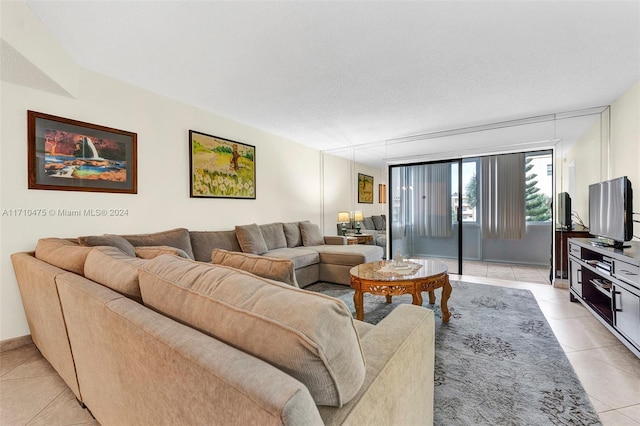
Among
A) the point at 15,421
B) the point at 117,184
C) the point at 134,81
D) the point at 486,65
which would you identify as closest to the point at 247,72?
the point at 134,81

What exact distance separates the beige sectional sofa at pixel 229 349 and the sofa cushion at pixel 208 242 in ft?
5.89

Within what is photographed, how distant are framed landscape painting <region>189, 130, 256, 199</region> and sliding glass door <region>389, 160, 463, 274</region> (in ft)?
9.15

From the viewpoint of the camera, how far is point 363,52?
2355 millimetres

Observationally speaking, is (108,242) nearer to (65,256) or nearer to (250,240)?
(65,256)

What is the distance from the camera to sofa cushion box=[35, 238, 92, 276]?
1.56m

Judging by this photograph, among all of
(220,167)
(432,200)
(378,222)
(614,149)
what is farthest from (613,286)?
(378,222)

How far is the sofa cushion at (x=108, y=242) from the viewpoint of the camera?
2314 millimetres

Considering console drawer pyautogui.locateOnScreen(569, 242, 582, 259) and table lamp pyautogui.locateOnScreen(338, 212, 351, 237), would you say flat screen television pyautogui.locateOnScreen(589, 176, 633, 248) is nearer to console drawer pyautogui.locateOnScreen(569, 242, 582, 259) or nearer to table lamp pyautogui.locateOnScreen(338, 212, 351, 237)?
console drawer pyautogui.locateOnScreen(569, 242, 582, 259)

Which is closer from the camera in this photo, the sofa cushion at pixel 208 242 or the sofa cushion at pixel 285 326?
the sofa cushion at pixel 285 326

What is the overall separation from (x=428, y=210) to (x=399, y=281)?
3290 mm

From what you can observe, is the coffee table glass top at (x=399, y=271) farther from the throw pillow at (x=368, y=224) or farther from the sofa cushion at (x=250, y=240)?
the throw pillow at (x=368, y=224)

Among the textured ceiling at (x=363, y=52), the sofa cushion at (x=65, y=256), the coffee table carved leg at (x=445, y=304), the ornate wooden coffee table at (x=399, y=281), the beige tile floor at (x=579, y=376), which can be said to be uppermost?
the textured ceiling at (x=363, y=52)

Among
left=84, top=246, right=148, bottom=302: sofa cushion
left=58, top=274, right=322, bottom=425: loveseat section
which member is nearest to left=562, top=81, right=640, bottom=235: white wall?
left=58, top=274, right=322, bottom=425: loveseat section

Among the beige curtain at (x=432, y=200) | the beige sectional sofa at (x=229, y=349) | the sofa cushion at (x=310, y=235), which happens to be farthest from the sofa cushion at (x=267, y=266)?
the beige curtain at (x=432, y=200)
